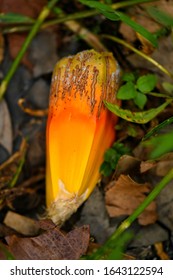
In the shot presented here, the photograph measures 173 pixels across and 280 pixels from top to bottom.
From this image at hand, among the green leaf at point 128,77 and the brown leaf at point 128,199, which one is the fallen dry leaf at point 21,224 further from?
the green leaf at point 128,77

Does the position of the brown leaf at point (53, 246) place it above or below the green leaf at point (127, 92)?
below

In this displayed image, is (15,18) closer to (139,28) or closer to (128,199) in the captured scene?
(139,28)

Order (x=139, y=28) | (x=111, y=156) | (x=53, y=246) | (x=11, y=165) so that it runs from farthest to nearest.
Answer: (x=11, y=165), (x=111, y=156), (x=139, y=28), (x=53, y=246)

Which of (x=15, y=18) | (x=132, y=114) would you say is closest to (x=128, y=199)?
(x=132, y=114)

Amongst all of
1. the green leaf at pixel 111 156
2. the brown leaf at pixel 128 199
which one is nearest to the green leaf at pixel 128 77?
the green leaf at pixel 111 156

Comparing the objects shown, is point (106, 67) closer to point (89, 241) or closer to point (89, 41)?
point (89, 41)

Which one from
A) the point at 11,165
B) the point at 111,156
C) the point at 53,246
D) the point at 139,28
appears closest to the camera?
the point at 53,246
